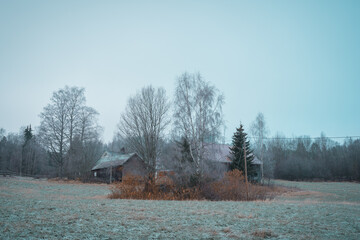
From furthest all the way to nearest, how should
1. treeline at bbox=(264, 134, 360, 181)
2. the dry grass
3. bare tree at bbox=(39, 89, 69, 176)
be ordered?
1. treeline at bbox=(264, 134, 360, 181)
2. bare tree at bbox=(39, 89, 69, 176)
3. the dry grass

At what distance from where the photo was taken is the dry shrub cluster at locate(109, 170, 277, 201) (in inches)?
681

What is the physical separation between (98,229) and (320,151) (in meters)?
80.0

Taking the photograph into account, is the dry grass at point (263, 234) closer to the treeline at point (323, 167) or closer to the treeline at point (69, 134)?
the treeline at point (69, 134)

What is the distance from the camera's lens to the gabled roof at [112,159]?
38.5m

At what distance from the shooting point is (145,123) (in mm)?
21750

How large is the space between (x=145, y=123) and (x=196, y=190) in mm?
7491

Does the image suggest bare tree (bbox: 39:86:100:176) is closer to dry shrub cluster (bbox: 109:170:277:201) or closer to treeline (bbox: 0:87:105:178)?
treeline (bbox: 0:87:105:178)

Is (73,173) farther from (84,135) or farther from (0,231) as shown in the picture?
(0,231)

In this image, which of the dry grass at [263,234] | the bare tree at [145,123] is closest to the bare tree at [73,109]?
the bare tree at [145,123]

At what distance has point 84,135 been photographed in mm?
38625

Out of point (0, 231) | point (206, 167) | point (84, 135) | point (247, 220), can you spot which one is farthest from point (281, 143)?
point (0, 231)

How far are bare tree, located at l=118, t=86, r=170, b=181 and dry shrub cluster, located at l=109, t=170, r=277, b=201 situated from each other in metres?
3.71

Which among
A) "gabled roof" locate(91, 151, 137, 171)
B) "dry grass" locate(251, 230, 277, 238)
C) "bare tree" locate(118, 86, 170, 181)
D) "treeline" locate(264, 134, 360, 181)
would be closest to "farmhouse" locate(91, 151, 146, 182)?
"gabled roof" locate(91, 151, 137, 171)

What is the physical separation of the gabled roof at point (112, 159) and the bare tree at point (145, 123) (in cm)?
1675
